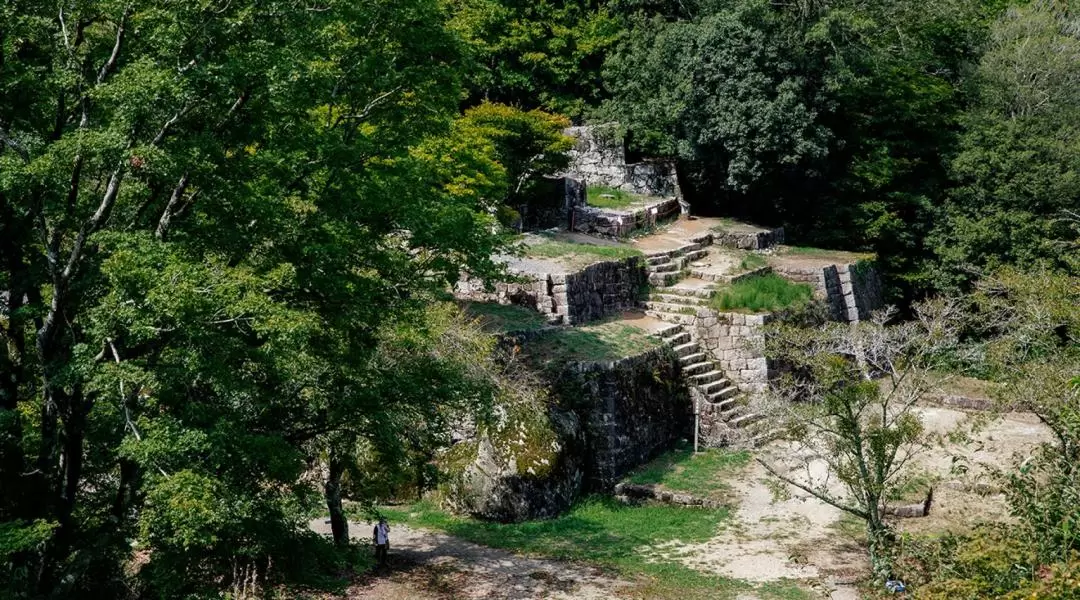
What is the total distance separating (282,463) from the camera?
10.4 meters

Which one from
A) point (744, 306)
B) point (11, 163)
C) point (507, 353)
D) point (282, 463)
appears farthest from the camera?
point (744, 306)

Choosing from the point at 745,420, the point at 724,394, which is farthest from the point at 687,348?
the point at 745,420

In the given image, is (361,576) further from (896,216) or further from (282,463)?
(896,216)

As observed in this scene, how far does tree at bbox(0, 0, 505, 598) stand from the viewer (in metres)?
9.41

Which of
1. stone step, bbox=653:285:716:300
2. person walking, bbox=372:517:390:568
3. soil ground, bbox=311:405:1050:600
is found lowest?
soil ground, bbox=311:405:1050:600

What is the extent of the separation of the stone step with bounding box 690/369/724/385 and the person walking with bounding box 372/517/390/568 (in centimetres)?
864

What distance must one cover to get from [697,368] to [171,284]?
13948 mm

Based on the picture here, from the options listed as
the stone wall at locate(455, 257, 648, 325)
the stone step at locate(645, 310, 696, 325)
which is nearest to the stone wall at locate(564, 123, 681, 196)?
the stone wall at locate(455, 257, 648, 325)

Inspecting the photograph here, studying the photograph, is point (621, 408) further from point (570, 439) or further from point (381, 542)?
point (381, 542)

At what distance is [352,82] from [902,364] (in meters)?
9.93

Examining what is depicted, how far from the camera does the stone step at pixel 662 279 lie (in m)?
23.7

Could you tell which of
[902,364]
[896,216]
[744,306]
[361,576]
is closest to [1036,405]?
[902,364]

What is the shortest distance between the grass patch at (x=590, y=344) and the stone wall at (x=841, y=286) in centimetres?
561

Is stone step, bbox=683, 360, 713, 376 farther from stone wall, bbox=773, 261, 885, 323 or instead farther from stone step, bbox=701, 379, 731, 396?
stone wall, bbox=773, 261, 885, 323
